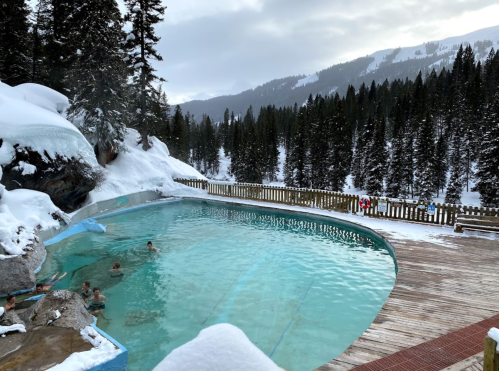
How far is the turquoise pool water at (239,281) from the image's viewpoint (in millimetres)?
6246

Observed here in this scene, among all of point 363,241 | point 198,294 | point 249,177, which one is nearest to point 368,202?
point 363,241

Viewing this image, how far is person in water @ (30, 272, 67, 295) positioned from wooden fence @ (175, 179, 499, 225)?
12675 millimetres

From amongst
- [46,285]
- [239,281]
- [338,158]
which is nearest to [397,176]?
[338,158]

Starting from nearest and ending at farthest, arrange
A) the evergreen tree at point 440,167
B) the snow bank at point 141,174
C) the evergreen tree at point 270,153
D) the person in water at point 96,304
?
the person in water at point 96,304 < the snow bank at point 141,174 < the evergreen tree at point 440,167 < the evergreen tree at point 270,153

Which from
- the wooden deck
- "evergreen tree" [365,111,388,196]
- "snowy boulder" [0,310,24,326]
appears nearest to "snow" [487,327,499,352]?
the wooden deck

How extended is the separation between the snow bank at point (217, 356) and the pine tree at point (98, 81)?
2154 centimetres

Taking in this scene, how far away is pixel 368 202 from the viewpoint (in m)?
15.2

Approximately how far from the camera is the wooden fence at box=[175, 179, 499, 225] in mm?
12843

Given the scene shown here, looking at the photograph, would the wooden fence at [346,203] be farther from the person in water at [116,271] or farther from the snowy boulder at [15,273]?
the snowy boulder at [15,273]

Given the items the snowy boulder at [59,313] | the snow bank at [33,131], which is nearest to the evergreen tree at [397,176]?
the snow bank at [33,131]

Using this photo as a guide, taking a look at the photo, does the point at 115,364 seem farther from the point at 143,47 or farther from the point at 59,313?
the point at 143,47

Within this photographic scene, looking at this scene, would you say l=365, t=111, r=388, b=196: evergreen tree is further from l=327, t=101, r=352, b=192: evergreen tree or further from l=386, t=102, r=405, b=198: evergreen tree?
l=327, t=101, r=352, b=192: evergreen tree

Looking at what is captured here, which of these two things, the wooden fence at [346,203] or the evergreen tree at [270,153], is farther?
the evergreen tree at [270,153]

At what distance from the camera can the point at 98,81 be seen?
20594 millimetres
